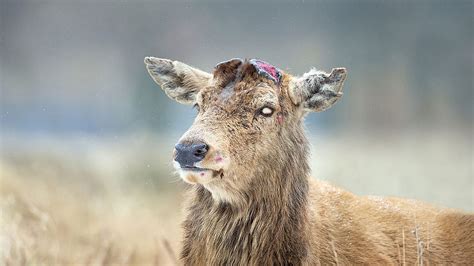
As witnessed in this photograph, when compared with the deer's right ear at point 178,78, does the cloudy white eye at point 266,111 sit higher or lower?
lower

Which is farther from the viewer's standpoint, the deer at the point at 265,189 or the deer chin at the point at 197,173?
the deer at the point at 265,189

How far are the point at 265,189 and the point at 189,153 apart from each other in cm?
95

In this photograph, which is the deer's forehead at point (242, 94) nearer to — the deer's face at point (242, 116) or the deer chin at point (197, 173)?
the deer's face at point (242, 116)

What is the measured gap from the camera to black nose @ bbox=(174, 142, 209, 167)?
5.55m

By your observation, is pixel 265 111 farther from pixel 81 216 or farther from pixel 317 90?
pixel 81 216

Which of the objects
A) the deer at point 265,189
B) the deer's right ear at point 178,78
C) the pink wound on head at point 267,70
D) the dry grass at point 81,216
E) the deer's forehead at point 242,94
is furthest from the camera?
the dry grass at point 81,216

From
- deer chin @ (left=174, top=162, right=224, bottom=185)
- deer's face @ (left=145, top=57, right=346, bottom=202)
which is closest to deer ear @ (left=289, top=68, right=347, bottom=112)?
deer's face @ (left=145, top=57, right=346, bottom=202)

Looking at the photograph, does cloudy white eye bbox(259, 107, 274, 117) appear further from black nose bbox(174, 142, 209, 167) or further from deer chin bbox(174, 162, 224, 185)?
black nose bbox(174, 142, 209, 167)

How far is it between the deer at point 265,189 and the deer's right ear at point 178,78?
0.08 m

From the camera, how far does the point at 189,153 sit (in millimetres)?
5551

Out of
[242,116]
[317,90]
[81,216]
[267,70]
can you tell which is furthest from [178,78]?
[81,216]

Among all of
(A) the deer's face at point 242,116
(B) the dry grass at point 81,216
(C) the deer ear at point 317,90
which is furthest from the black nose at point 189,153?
(B) the dry grass at point 81,216

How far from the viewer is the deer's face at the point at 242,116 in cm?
568

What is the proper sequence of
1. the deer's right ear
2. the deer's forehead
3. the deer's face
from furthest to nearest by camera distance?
the deer's right ear, the deer's forehead, the deer's face
